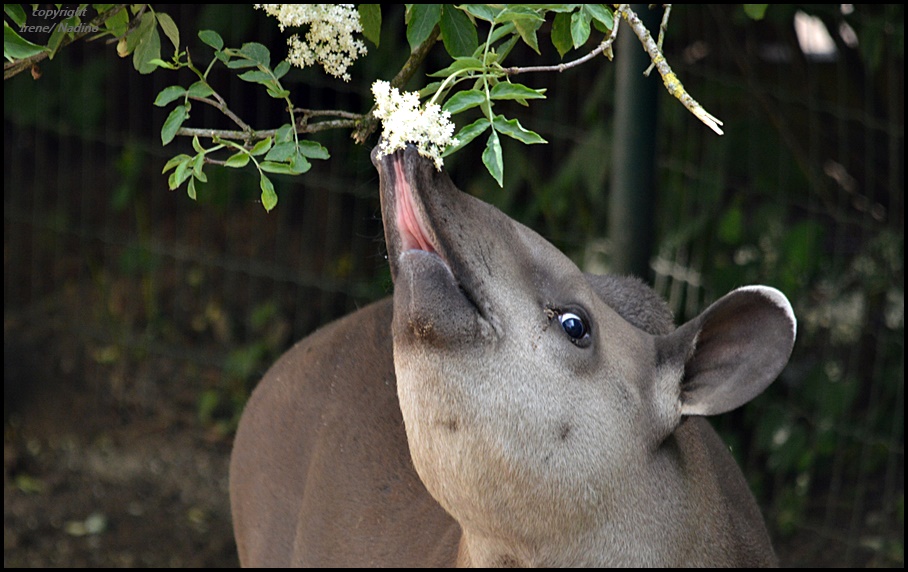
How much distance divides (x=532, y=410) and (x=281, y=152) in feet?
2.02

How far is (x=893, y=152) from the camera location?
4.48 meters

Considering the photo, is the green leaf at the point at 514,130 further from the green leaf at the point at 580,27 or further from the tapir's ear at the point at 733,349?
the tapir's ear at the point at 733,349

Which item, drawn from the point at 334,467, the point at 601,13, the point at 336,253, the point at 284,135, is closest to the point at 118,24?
the point at 284,135

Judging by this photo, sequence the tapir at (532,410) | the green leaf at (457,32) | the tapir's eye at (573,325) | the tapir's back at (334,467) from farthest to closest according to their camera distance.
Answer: the tapir's back at (334,467) < the tapir's eye at (573,325) < the green leaf at (457,32) < the tapir at (532,410)

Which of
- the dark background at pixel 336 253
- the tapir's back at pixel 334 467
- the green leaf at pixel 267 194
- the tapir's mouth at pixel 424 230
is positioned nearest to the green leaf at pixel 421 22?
the tapir's mouth at pixel 424 230

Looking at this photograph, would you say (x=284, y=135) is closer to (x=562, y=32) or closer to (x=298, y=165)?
(x=298, y=165)

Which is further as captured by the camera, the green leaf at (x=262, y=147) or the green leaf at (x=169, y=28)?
the green leaf at (x=169, y=28)

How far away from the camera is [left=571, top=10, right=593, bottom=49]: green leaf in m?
1.86

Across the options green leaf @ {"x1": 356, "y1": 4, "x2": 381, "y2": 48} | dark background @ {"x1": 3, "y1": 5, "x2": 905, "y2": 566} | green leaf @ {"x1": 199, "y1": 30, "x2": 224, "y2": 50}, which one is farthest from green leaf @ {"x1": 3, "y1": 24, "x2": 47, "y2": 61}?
dark background @ {"x1": 3, "y1": 5, "x2": 905, "y2": 566}

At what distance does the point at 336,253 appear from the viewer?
5.71 meters

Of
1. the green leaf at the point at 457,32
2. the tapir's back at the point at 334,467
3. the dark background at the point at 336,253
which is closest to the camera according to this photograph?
the green leaf at the point at 457,32

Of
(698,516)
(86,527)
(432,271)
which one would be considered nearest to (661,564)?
(698,516)

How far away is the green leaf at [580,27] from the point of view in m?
1.86

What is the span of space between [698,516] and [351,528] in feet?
Result: 3.30
